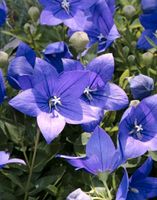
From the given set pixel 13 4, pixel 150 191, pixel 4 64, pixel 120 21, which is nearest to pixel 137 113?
pixel 150 191

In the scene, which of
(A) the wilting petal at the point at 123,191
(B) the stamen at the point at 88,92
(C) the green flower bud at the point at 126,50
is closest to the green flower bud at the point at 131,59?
(C) the green flower bud at the point at 126,50

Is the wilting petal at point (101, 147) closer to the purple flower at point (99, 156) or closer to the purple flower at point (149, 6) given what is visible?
the purple flower at point (99, 156)

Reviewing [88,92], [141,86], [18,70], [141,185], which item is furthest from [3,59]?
[141,185]

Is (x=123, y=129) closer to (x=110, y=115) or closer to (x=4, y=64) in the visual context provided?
(x=110, y=115)

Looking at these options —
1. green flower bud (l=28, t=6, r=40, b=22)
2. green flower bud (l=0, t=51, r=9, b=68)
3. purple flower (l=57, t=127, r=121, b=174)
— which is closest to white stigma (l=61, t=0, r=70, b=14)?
green flower bud (l=28, t=6, r=40, b=22)

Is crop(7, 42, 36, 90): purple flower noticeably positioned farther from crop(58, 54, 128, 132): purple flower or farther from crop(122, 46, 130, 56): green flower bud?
crop(122, 46, 130, 56): green flower bud

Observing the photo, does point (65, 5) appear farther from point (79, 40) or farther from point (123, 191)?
point (123, 191)
